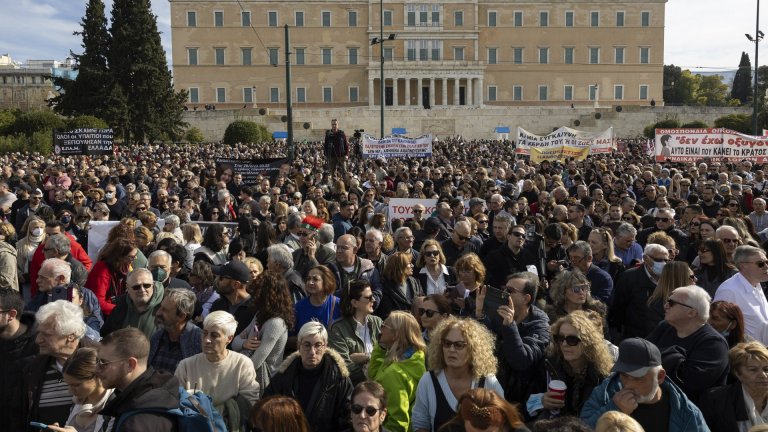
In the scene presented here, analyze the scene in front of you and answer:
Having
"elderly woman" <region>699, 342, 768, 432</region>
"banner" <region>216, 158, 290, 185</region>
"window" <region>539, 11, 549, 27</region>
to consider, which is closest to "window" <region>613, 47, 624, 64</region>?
"window" <region>539, 11, 549, 27</region>

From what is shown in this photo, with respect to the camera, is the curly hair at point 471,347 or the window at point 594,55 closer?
the curly hair at point 471,347

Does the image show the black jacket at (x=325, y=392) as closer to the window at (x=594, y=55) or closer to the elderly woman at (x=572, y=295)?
the elderly woman at (x=572, y=295)

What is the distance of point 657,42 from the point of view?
69.4m

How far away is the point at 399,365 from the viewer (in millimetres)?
4309

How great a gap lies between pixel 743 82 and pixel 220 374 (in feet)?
289

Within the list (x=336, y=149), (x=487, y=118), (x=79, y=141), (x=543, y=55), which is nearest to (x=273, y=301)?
(x=336, y=149)

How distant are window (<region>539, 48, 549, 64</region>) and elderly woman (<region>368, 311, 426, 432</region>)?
68.2m

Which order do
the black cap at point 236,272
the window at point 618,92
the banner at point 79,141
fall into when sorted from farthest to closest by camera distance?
the window at point 618,92
the banner at point 79,141
the black cap at point 236,272

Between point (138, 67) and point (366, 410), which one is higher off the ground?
point (138, 67)

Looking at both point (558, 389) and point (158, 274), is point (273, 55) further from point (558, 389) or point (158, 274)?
point (558, 389)

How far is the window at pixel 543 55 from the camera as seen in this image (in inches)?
2734

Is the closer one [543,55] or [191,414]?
[191,414]

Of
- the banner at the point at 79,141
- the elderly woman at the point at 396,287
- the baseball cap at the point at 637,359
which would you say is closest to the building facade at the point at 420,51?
the banner at the point at 79,141

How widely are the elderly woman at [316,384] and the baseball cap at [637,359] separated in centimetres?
147
